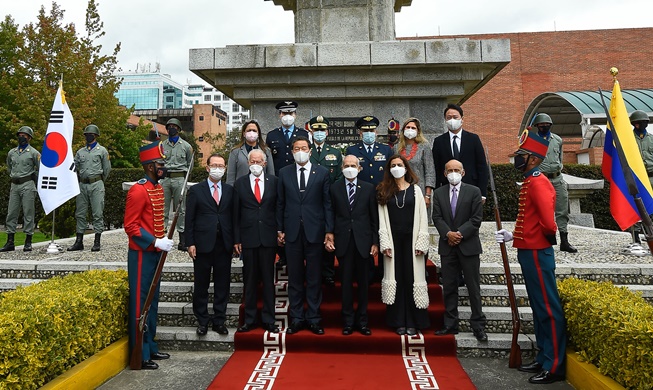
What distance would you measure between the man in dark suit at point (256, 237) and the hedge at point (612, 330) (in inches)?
115

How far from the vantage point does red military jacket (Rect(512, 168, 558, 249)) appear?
4156mm

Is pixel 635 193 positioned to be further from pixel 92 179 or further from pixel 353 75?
pixel 92 179

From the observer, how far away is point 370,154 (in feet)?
18.7

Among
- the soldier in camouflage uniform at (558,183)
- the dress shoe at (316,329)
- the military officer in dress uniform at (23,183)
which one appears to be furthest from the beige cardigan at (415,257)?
the military officer in dress uniform at (23,183)

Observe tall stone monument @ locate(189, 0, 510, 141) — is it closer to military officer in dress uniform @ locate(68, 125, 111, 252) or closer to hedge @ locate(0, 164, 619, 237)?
military officer in dress uniform @ locate(68, 125, 111, 252)

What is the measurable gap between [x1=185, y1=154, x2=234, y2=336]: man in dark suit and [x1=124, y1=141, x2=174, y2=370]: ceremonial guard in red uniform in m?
0.37

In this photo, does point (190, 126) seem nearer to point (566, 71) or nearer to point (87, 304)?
point (566, 71)

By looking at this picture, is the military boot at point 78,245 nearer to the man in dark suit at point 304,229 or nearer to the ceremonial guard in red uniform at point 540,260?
the man in dark suit at point 304,229

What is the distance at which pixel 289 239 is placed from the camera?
4902 millimetres

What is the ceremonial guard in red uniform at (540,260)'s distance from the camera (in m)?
4.10

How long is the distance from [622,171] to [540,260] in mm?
1030

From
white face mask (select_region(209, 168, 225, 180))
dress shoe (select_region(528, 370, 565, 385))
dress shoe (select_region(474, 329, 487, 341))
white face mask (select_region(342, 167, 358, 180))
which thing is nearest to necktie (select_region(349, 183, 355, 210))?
white face mask (select_region(342, 167, 358, 180))

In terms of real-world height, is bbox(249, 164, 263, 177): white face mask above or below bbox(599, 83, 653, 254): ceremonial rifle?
above

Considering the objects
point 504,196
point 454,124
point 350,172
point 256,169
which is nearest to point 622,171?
point 454,124
